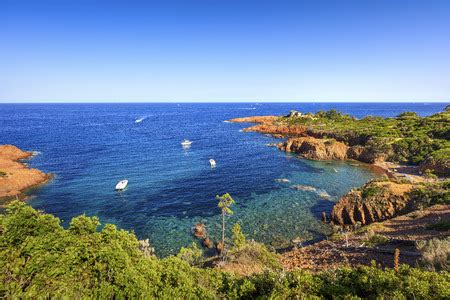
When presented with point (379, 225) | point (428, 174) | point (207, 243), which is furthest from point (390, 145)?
point (207, 243)

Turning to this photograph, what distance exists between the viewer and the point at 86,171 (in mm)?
57781

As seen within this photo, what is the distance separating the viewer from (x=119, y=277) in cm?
1116

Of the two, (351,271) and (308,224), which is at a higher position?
(351,271)

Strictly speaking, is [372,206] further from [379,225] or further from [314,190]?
[314,190]

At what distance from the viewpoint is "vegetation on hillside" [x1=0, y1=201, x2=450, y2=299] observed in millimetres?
10562

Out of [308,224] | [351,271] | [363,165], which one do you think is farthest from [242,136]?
[351,271]

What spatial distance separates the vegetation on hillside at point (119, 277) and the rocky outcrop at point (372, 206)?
24306 mm

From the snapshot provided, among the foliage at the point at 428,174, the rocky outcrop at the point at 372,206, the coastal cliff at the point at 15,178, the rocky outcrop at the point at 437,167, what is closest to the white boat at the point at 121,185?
the coastal cliff at the point at 15,178

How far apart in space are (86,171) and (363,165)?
64819 mm

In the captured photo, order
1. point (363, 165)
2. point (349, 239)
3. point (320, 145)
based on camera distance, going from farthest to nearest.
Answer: point (320, 145)
point (363, 165)
point (349, 239)

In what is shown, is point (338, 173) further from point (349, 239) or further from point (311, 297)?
point (311, 297)

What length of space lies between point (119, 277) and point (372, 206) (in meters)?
34.4

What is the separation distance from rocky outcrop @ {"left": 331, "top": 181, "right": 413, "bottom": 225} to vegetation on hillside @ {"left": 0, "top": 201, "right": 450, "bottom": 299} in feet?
79.7

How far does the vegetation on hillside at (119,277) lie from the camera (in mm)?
10562
